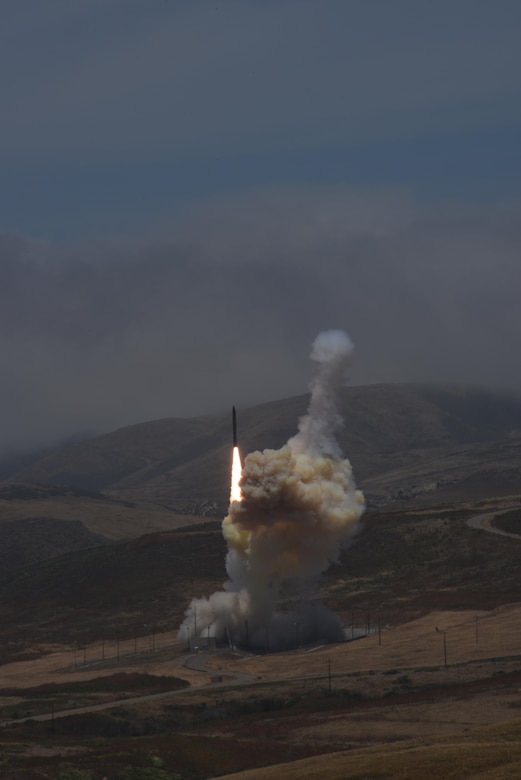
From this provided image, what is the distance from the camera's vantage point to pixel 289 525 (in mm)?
128375

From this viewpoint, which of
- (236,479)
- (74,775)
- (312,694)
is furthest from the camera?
(236,479)

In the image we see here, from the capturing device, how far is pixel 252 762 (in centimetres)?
8431

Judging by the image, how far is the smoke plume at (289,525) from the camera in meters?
126

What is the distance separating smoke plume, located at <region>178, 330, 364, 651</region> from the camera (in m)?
126

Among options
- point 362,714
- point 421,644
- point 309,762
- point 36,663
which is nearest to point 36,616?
point 36,663

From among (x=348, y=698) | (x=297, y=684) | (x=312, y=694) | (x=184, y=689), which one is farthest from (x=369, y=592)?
(x=348, y=698)

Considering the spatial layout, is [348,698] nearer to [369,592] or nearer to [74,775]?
[74,775]

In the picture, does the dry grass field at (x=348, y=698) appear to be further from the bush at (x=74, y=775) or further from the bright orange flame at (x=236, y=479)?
the bright orange flame at (x=236, y=479)

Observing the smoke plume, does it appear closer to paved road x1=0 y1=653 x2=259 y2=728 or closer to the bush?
paved road x1=0 y1=653 x2=259 y2=728

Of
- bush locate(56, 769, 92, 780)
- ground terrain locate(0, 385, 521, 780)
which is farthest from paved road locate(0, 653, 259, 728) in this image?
bush locate(56, 769, 92, 780)

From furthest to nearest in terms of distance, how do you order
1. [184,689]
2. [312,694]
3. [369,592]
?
[369,592] → [184,689] → [312,694]

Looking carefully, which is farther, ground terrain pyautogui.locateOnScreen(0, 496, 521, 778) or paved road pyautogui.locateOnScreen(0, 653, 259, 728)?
paved road pyautogui.locateOnScreen(0, 653, 259, 728)

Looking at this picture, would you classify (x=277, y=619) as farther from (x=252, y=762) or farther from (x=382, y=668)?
(x=252, y=762)

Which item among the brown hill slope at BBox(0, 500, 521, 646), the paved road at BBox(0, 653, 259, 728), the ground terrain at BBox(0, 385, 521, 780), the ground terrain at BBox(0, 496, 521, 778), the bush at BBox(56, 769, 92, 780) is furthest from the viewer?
the brown hill slope at BBox(0, 500, 521, 646)
